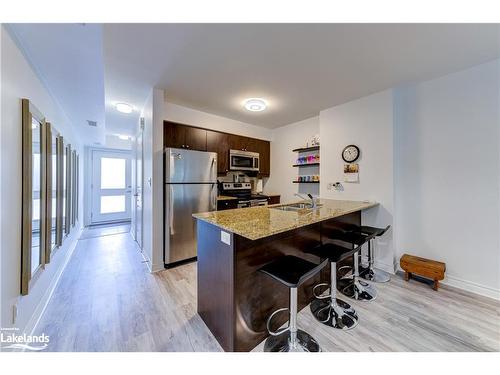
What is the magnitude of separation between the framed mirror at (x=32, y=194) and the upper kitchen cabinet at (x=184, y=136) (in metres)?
1.40

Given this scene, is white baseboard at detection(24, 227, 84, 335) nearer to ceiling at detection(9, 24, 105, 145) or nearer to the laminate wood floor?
the laminate wood floor

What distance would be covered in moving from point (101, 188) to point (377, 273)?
699 centimetres

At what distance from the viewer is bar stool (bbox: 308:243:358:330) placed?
1715 millimetres

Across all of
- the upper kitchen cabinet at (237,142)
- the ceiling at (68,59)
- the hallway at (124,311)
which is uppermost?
the ceiling at (68,59)

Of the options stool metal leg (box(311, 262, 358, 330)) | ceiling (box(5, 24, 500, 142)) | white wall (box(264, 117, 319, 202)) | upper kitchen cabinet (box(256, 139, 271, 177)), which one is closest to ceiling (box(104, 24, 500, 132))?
ceiling (box(5, 24, 500, 142))

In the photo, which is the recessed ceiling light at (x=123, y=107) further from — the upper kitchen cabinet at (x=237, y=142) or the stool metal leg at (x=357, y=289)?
the stool metal leg at (x=357, y=289)

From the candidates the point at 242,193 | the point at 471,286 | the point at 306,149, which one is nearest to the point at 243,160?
the point at 242,193

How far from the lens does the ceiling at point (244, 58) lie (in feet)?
5.29

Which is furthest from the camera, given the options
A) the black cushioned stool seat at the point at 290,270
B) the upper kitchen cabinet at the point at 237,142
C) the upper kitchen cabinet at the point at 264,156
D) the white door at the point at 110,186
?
the white door at the point at 110,186

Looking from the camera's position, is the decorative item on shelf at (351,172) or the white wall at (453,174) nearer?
the white wall at (453,174)

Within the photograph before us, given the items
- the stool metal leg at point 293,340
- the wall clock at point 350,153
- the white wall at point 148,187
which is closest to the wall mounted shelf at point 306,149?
the wall clock at point 350,153
